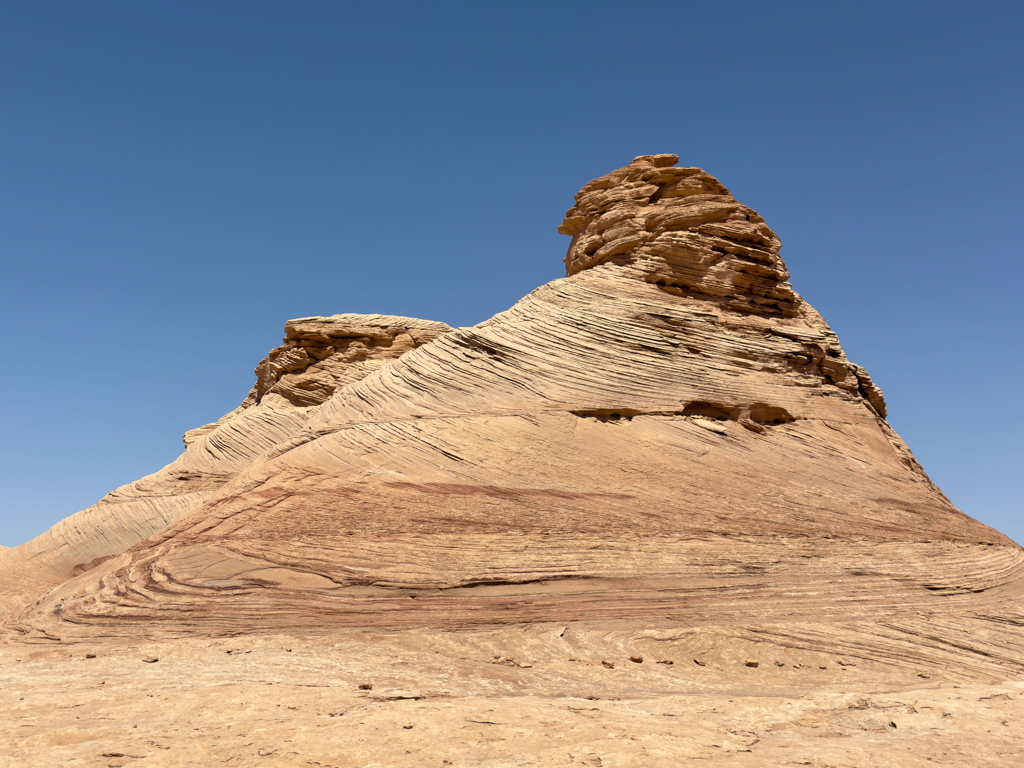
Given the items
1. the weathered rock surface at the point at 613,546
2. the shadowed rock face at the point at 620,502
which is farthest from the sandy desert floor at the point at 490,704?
the shadowed rock face at the point at 620,502

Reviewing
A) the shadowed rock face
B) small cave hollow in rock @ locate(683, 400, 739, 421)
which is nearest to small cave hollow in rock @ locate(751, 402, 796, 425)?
the shadowed rock face

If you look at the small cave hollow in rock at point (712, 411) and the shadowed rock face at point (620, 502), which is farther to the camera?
the small cave hollow in rock at point (712, 411)

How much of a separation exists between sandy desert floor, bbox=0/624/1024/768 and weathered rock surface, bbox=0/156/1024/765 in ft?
0.19

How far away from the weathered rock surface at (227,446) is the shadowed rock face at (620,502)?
9.08 meters

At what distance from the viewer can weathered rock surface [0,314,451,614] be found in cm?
2250

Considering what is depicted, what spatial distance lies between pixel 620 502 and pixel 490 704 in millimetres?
5451

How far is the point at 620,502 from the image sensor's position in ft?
39.7

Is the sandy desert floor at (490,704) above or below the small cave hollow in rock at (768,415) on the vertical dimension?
below

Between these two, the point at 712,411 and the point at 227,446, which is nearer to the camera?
the point at 712,411

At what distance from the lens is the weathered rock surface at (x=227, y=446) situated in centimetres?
2250

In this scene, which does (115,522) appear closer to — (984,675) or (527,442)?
(527,442)

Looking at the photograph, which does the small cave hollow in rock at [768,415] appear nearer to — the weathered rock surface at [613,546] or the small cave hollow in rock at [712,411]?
the weathered rock surface at [613,546]

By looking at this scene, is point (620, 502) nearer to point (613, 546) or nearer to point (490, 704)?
point (613, 546)

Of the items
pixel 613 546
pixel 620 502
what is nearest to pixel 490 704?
pixel 613 546
